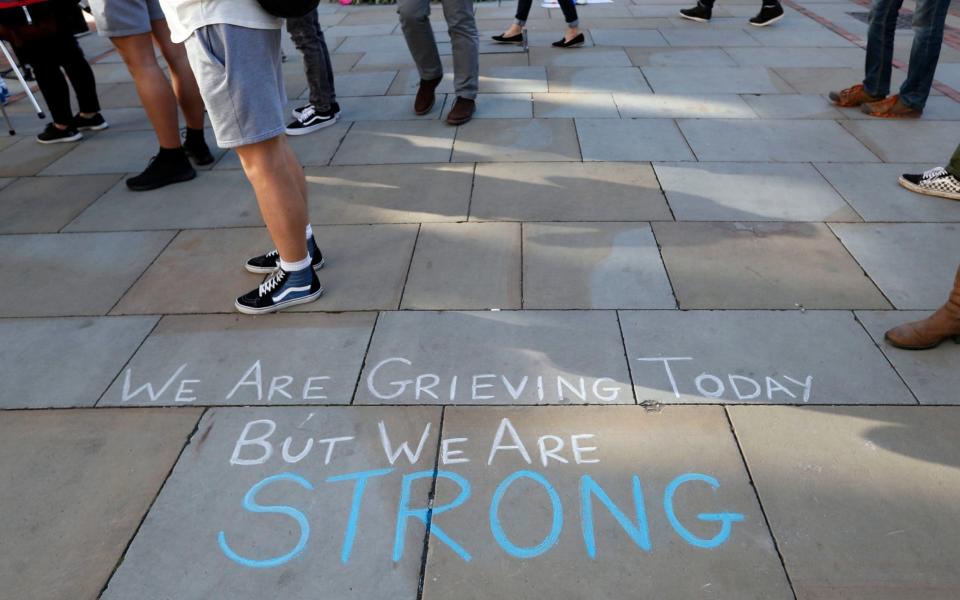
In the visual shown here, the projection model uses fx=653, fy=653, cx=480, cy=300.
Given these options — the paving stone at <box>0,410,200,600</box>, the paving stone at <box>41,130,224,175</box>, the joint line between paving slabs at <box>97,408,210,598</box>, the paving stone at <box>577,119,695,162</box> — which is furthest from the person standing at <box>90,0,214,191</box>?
the paving stone at <box>577,119,695,162</box>

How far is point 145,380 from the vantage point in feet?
8.87

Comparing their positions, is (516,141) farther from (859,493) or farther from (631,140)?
(859,493)

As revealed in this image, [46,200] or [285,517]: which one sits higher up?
[46,200]

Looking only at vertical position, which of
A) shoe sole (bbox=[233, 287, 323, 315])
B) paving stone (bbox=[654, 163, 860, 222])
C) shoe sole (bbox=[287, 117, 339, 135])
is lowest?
paving stone (bbox=[654, 163, 860, 222])

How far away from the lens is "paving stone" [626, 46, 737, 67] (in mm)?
6332

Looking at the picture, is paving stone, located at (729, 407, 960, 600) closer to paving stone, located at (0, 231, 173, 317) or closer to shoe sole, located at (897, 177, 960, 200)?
shoe sole, located at (897, 177, 960, 200)

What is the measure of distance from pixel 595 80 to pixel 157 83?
364 cm

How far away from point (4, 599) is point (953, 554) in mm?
2770

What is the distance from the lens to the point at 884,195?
3.90 meters

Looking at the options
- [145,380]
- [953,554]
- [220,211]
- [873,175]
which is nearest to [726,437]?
[953,554]

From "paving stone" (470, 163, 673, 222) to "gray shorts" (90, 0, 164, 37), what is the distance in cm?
223

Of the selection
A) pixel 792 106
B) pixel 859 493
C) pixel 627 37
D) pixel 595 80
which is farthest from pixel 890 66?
pixel 859 493

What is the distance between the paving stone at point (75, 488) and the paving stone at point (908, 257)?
3.16 m

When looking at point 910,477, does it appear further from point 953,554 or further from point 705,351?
point 705,351
